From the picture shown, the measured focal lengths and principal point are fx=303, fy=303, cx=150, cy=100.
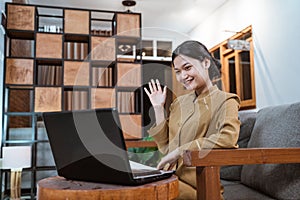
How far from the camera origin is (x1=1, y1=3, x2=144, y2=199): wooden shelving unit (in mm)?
2988

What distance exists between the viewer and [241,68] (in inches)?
142

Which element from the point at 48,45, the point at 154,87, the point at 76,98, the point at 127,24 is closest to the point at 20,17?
the point at 48,45

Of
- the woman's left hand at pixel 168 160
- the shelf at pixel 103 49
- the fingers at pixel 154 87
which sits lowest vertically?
the woman's left hand at pixel 168 160

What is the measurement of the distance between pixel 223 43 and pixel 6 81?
261cm

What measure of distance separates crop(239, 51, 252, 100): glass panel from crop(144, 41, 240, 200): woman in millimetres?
2063

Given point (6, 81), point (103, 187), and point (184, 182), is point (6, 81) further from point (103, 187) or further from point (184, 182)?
point (103, 187)

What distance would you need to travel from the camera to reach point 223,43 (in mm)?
3936

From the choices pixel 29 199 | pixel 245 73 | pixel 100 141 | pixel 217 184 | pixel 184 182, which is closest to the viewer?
pixel 100 141

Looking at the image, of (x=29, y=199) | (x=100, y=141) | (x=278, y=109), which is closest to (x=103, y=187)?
(x=100, y=141)

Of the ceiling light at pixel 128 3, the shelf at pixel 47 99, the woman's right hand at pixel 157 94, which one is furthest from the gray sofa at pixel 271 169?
the ceiling light at pixel 128 3

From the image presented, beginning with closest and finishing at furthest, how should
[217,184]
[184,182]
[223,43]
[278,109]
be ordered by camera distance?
[217,184]
[184,182]
[278,109]
[223,43]

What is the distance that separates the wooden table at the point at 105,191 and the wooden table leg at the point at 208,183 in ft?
0.87

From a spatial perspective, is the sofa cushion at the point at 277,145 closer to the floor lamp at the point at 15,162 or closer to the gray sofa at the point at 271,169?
the gray sofa at the point at 271,169

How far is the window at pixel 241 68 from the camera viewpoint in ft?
10.9
